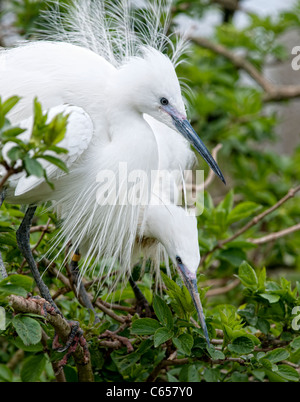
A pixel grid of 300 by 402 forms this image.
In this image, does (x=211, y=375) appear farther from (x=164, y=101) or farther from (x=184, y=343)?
(x=164, y=101)

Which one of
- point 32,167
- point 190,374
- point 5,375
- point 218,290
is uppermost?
point 32,167

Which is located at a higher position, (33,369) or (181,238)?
(181,238)

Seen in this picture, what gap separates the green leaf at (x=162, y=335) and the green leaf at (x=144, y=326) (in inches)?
1.6

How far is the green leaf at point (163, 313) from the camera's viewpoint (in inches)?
64.4

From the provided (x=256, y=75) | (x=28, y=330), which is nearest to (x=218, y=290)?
(x=28, y=330)

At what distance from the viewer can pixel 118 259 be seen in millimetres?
2266

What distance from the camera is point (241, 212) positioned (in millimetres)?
2328

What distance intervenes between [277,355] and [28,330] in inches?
27.3

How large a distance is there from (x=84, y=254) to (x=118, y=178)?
0.47 metres

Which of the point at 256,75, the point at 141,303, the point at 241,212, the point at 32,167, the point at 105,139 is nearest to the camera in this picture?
the point at 32,167

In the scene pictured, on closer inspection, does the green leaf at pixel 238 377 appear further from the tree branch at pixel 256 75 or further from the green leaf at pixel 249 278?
the tree branch at pixel 256 75

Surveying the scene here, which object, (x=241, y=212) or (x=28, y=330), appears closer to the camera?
(x=28, y=330)

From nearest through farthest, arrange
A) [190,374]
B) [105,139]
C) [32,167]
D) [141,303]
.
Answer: [32,167] < [190,374] < [105,139] < [141,303]

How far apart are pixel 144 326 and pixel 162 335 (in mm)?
79
